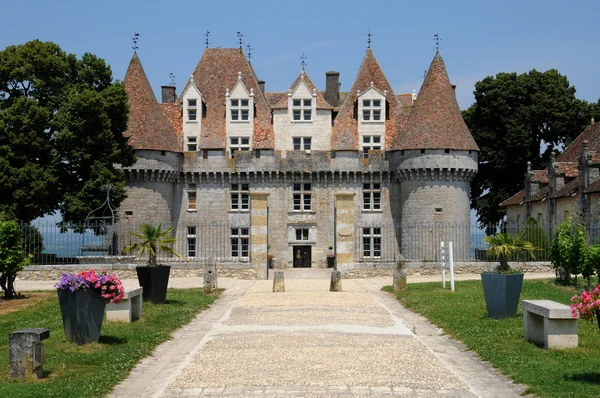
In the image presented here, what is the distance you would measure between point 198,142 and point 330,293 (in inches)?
1010

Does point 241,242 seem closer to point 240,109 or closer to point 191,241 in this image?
point 191,241

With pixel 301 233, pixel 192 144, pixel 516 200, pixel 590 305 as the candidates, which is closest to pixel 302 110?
pixel 192 144

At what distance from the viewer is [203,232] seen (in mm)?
48625

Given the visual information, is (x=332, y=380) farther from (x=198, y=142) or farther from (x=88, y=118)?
(x=198, y=142)

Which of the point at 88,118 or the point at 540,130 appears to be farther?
the point at 540,130

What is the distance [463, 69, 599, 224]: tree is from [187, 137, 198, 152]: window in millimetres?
19475

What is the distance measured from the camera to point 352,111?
49688mm

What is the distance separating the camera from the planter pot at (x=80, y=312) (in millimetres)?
13234

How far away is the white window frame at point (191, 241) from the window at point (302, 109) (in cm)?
927

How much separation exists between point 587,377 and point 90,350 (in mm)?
7537

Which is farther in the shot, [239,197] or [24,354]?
[239,197]

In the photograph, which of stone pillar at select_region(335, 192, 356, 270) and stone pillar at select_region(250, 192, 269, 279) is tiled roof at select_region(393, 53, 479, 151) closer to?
stone pillar at select_region(335, 192, 356, 270)

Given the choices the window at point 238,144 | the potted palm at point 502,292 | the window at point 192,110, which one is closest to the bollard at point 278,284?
the potted palm at point 502,292

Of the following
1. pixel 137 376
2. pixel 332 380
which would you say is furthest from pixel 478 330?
pixel 137 376
